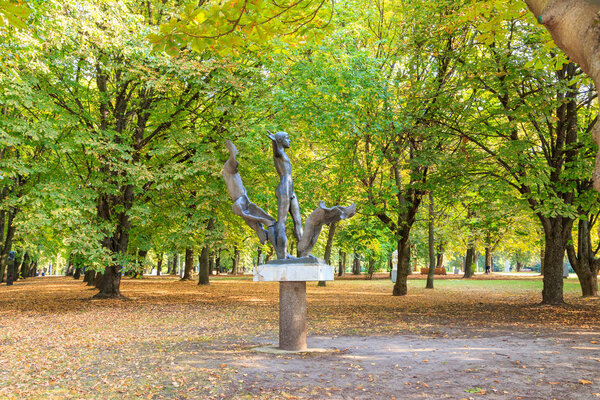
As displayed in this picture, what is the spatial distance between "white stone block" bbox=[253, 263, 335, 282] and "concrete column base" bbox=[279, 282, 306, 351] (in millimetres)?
269

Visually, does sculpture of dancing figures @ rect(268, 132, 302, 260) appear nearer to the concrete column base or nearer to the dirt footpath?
the concrete column base

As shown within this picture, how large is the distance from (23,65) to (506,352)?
15.0 metres

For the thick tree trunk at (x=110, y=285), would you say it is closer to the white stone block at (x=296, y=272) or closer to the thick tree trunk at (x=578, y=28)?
the white stone block at (x=296, y=272)

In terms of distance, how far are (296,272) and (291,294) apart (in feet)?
1.62

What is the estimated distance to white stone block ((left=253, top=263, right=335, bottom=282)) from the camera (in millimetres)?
8000

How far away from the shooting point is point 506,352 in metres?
7.88

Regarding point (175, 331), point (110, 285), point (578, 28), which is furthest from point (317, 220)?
Answer: point (110, 285)

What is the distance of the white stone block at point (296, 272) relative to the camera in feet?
Result: 26.2

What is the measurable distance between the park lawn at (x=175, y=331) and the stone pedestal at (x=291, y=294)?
0.88 metres

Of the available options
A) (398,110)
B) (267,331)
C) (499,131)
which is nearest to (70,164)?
(267,331)

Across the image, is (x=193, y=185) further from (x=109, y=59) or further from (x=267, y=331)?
(x=267, y=331)

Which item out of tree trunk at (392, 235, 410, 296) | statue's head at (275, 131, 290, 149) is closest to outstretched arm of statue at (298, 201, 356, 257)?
statue's head at (275, 131, 290, 149)

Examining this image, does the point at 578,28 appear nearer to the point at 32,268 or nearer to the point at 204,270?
the point at 204,270

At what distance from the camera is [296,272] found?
8.06 meters
